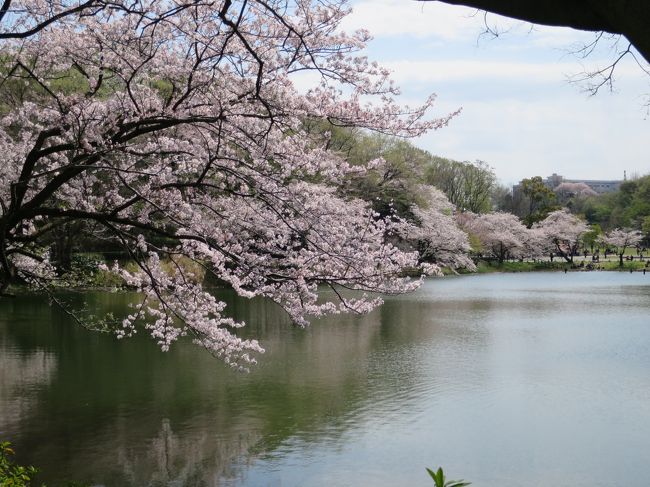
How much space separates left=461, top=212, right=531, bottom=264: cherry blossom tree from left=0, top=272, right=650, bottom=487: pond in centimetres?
2294

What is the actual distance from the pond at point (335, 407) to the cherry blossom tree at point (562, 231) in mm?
26005

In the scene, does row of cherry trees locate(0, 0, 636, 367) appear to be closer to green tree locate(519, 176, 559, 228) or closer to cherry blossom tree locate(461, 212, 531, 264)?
cherry blossom tree locate(461, 212, 531, 264)

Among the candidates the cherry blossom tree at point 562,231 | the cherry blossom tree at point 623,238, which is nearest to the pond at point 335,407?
the cherry blossom tree at point 562,231

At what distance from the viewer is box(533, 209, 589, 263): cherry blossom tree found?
37625 mm

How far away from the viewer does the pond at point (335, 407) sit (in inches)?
216

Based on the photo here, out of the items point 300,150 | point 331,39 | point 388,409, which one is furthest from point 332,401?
point 331,39

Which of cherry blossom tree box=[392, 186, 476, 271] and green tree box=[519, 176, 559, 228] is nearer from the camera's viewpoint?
cherry blossom tree box=[392, 186, 476, 271]

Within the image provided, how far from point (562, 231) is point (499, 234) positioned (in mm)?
4839

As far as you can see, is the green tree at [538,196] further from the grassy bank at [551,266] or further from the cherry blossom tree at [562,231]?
the grassy bank at [551,266]

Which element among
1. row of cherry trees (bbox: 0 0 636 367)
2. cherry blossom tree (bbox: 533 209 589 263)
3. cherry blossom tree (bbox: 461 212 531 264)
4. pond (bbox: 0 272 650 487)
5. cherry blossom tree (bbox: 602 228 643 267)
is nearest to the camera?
row of cherry trees (bbox: 0 0 636 367)

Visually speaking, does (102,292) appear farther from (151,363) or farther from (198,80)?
(198,80)

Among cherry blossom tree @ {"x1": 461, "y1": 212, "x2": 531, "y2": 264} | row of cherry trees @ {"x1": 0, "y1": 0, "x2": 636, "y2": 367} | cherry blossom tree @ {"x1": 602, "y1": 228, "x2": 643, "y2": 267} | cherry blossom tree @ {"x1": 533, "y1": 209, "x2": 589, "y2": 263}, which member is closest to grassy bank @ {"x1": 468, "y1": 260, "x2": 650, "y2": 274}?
cherry blossom tree @ {"x1": 461, "y1": 212, "x2": 531, "y2": 264}

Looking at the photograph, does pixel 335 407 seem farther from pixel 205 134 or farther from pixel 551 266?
pixel 551 266

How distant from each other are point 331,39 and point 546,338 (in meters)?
9.24
